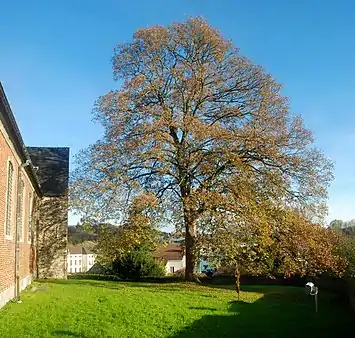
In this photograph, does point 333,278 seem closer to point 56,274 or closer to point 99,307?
point 99,307

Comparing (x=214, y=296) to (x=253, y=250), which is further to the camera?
(x=253, y=250)

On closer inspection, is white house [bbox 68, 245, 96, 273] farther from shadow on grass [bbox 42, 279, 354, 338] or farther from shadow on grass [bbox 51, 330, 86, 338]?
shadow on grass [bbox 51, 330, 86, 338]

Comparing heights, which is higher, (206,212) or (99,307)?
(206,212)

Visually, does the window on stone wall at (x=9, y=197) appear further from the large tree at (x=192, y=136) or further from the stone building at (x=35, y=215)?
the large tree at (x=192, y=136)

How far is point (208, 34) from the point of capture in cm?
2483

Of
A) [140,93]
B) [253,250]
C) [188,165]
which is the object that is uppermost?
[140,93]

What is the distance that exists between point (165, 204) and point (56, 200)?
10142mm

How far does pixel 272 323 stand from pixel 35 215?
1786cm

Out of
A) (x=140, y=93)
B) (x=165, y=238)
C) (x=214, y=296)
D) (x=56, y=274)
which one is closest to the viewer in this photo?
(x=214, y=296)

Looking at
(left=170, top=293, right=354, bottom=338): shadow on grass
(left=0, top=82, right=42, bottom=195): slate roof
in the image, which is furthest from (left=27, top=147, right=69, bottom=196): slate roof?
(left=170, top=293, right=354, bottom=338): shadow on grass

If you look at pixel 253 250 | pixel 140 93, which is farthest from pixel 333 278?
pixel 140 93

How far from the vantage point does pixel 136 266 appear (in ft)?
106

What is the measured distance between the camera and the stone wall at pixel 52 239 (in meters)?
29.0

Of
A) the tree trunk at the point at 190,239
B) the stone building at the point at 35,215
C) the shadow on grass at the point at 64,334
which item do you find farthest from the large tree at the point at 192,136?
the shadow on grass at the point at 64,334
